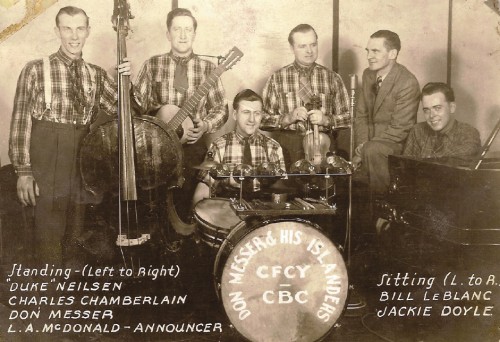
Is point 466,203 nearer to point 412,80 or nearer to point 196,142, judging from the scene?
point 412,80

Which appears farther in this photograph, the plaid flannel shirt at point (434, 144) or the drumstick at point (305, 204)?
the plaid flannel shirt at point (434, 144)

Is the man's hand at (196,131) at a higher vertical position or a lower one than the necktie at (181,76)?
lower

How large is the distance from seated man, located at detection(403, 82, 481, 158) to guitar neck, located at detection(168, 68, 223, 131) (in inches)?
61.1

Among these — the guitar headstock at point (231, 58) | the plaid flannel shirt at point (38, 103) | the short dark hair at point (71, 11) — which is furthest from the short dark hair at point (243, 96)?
the short dark hair at point (71, 11)

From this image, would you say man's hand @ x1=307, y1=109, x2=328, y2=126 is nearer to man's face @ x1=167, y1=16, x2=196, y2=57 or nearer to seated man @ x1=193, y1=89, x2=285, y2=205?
seated man @ x1=193, y1=89, x2=285, y2=205

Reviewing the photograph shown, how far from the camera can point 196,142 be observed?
14.4ft

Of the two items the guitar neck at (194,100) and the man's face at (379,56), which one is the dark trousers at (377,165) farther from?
the guitar neck at (194,100)

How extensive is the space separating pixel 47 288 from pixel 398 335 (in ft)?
8.68

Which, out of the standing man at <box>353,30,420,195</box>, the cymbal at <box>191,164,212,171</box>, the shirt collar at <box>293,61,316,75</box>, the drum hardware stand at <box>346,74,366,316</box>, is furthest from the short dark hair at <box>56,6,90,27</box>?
the standing man at <box>353,30,420,195</box>

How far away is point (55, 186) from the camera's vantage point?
435cm

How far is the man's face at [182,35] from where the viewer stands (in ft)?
14.2

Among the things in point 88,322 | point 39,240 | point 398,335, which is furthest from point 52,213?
point 398,335

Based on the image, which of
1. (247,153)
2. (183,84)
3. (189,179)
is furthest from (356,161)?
(183,84)

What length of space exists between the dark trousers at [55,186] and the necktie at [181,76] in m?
0.74
